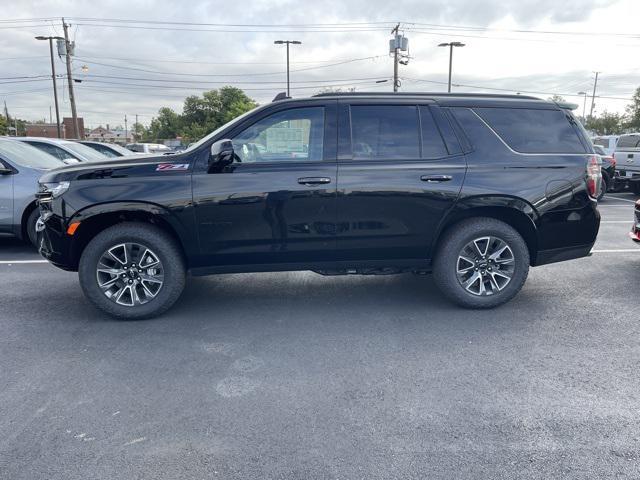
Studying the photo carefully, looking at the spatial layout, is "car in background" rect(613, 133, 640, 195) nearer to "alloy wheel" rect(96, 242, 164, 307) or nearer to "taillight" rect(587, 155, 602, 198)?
"taillight" rect(587, 155, 602, 198)

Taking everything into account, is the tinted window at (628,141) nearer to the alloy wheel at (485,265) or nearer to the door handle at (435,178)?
the alloy wheel at (485,265)

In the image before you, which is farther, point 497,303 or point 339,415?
point 497,303

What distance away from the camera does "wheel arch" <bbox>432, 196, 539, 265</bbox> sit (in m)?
4.63

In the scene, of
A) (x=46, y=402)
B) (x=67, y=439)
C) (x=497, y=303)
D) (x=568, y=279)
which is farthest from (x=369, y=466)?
(x=568, y=279)

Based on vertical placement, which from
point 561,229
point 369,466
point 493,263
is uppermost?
point 561,229

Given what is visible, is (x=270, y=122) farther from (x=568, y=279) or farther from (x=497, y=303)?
(x=568, y=279)

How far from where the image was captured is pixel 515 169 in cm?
465

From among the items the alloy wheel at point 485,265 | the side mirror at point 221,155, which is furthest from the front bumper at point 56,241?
the alloy wheel at point 485,265

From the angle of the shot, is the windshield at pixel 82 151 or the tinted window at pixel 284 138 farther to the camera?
the windshield at pixel 82 151

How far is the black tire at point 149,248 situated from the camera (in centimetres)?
440

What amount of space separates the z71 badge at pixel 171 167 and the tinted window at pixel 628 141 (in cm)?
1538

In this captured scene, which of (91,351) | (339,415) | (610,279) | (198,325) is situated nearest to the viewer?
(339,415)

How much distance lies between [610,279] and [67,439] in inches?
228

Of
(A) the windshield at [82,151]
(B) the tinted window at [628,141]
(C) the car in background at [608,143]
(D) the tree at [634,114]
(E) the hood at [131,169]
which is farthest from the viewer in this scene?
(D) the tree at [634,114]
